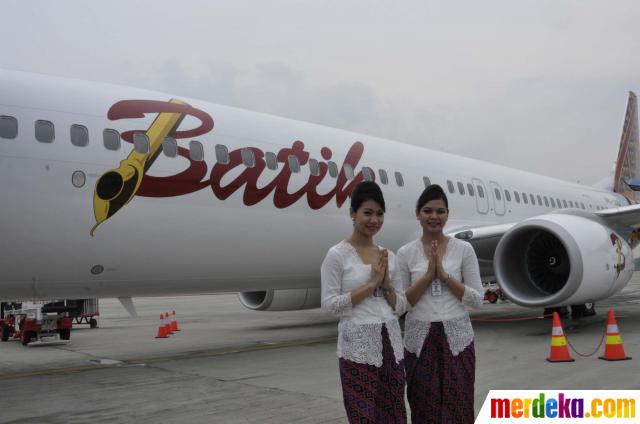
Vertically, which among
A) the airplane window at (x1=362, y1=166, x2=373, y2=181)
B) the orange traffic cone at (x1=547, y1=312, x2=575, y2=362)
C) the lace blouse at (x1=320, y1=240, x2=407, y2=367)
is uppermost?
the airplane window at (x1=362, y1=166, x2=373, y2=181)

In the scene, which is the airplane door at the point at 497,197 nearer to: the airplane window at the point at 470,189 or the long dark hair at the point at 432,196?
the airplane window at the point at 470,189

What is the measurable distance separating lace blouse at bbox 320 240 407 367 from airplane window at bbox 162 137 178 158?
4434mm

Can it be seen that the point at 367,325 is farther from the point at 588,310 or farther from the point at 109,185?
the point at 588,310

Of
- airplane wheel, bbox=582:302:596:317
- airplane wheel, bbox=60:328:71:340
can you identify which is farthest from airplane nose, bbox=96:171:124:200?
airplane wheel, bbox=582:302:596:317

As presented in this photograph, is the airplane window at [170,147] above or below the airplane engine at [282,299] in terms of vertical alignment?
above

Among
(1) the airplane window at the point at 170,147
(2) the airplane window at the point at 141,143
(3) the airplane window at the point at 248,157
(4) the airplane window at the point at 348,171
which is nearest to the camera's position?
(2) the airplane window at the point at 141,143

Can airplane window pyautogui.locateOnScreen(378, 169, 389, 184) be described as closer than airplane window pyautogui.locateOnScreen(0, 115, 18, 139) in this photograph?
No

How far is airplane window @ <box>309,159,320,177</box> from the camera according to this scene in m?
8.34

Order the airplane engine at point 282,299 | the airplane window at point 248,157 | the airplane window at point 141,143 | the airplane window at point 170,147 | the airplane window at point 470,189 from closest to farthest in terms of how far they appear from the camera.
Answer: the airplane window at point 141,143 → the airplane window at point 170,147 → the airplane window at point 248,157 → the airplane engine at point 282,299 → the airplane window at point 470,189

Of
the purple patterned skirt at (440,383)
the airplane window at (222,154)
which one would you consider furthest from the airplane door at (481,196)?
the purple patterned skirt at (440,383)

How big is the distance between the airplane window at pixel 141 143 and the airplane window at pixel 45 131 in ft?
2.69

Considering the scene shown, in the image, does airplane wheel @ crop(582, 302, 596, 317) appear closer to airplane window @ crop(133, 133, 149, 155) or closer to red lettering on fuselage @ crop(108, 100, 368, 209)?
red lettering on fuselage @ crop(108, 100, 368, 209)

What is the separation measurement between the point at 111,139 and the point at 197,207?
1.18 meters

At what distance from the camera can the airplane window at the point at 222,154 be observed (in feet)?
23.8
